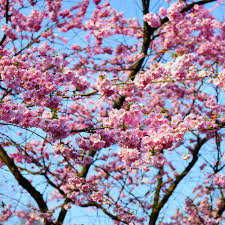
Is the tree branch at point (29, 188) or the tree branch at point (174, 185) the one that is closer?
the tree branch at point (29, 188)

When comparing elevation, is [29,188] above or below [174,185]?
below

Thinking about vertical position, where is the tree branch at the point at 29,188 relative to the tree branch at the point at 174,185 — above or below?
below

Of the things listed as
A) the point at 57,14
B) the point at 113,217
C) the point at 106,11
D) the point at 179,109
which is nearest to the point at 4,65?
the point at 113,217

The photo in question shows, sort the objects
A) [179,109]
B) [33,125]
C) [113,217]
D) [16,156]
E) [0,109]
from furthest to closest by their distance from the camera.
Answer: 1. [179,109]
2. [16,156]
3. [113,217]
4. [33,125]
5. [0,109]

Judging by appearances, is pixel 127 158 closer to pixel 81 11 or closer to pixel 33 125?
pixel 33 125

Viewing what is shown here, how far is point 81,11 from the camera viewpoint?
A: 9141 millimetres

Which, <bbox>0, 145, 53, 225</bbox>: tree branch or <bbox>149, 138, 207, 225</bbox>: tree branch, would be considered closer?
<bbox>0, 145, 53, 225</bbox>: tree branch

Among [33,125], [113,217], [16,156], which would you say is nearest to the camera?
[33,125]

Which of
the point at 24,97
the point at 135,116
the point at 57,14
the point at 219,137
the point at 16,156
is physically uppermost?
the point at 57,14

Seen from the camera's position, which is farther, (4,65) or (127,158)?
(127,158)

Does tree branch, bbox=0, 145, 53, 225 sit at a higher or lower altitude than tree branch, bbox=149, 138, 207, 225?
lower

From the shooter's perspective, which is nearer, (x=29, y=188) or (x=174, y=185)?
(x=29, y=188)

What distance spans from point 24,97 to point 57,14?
223 inches

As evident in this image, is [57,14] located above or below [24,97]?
above
